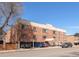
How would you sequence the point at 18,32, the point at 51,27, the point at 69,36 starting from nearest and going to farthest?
the point at 18,32, the point at 51,27, the point at 69,36

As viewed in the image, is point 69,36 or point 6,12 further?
point 69,36

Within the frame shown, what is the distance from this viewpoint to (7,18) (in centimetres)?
4759

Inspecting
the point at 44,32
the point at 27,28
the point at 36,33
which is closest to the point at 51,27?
the point at 44,32

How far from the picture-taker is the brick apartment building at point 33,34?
61809 millimetres

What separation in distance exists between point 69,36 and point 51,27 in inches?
1118

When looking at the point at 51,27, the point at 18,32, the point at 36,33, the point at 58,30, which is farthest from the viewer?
the point at 58,30

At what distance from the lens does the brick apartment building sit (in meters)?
61.8

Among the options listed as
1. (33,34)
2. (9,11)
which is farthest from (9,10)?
(33,34)

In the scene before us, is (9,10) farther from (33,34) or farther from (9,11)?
(33,34)

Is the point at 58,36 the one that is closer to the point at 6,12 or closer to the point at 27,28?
the point at 27,28

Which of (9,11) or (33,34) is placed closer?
(9,11)

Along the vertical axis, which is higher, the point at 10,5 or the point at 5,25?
the point at 10,5

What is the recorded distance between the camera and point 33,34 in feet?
238

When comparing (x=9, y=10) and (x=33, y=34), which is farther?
(x=33, y=34)
